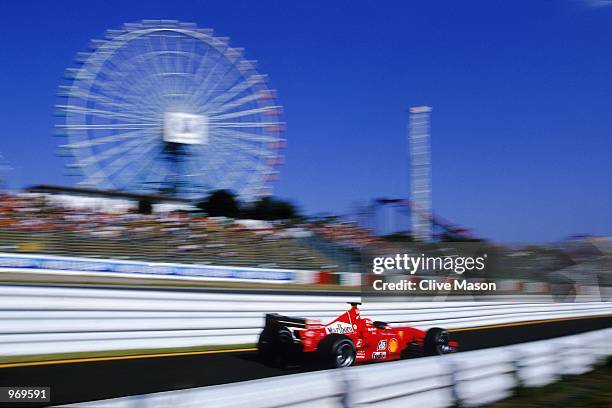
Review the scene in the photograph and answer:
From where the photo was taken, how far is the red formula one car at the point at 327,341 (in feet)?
25.2

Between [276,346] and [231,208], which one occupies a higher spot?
[231,208]

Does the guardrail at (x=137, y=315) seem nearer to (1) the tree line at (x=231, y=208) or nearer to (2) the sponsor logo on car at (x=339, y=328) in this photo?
(2) the sponsor logo on car at (x=339, y=328)

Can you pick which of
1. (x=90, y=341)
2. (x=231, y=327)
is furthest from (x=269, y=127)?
(x=90, y=341)

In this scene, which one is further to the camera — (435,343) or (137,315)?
(435,343)

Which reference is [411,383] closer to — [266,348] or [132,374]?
[132,374]

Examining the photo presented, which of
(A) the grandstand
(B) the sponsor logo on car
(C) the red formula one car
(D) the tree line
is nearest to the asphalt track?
(C) the red formula one car

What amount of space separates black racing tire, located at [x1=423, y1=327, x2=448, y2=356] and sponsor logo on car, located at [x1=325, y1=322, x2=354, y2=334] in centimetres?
141

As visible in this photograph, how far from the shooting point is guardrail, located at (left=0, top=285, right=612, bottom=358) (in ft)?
22.9

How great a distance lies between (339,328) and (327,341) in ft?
1.38

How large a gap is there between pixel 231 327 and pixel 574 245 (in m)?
11.6

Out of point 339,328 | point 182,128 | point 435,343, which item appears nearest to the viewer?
point 339,328

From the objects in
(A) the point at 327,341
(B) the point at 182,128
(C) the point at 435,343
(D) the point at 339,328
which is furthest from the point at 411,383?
(B) the point at 182,128

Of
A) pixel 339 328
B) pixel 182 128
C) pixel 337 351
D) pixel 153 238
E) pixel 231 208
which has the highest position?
pixel 182 128

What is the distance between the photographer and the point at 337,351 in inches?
304
